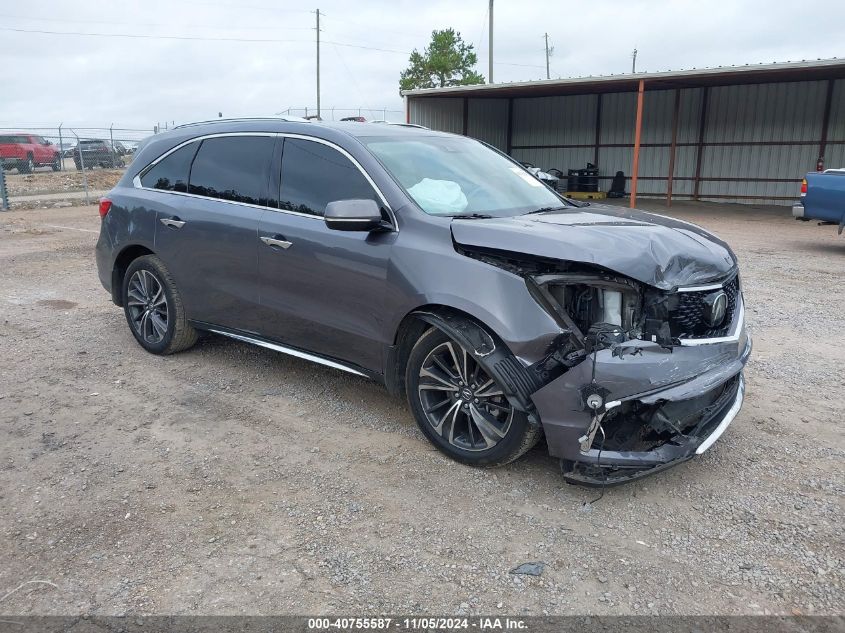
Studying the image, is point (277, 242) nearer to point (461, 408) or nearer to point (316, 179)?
point (316, 179)

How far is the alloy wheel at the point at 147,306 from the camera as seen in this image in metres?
5.41

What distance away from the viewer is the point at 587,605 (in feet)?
8.60

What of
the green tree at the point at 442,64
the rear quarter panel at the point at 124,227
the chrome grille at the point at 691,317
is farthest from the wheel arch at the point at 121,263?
the green tree at the point at 442,64

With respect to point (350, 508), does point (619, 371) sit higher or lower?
higher

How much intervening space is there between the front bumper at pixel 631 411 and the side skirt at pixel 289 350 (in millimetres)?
1235

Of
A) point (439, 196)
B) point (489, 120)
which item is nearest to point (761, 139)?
point (489, 120)

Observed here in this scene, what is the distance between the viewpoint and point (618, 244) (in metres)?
3.25

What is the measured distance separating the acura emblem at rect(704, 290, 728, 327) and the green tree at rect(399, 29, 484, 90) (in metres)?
44.8

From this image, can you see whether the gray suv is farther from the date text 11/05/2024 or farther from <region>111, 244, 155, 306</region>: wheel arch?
the date text 11/05/2024

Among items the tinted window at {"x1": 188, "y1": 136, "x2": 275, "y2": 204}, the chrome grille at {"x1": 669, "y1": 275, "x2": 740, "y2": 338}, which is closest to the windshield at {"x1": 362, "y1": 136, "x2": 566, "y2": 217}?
the tinted window at {"x1": 188, "y1": 136, "x2": 275, "y2": 204}

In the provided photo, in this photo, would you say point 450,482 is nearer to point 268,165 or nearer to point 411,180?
point 411,180

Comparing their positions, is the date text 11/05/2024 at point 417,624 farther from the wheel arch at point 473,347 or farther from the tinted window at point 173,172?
the tinted window at point 173,172

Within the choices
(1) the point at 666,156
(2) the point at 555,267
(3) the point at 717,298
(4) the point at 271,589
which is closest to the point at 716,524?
(3) the point at 717,298

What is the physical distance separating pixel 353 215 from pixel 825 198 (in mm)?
9874
